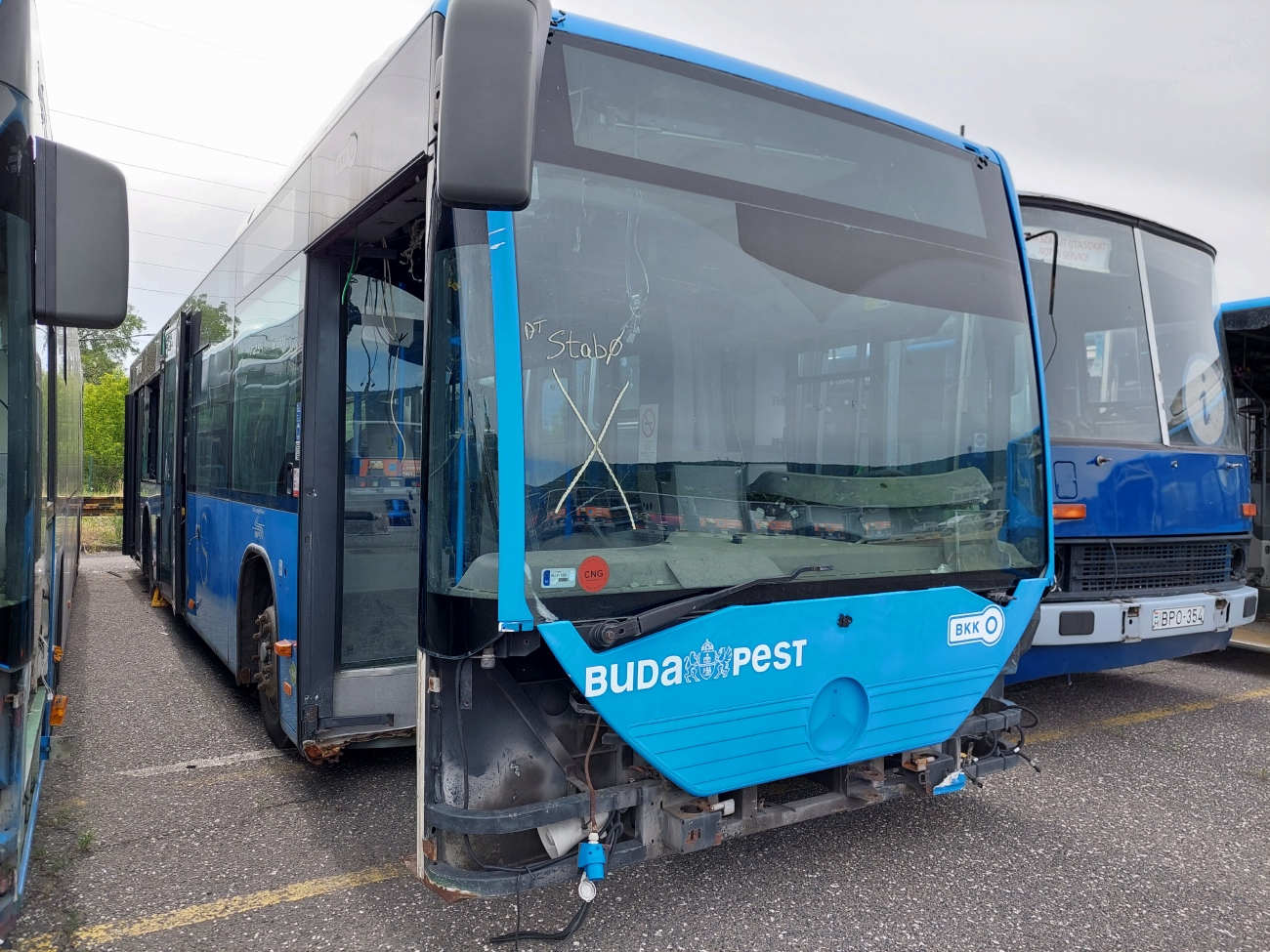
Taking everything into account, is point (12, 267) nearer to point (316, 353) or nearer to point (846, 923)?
point (316, 353)

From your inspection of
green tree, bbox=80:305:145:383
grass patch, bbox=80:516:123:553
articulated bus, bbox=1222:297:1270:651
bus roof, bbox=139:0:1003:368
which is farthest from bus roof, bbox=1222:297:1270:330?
green tree, bbox=80:305:145:383

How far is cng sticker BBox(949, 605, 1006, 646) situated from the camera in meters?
3.38

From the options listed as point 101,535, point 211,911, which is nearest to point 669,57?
point 211,911

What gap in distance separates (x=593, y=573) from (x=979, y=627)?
1658 millimetres

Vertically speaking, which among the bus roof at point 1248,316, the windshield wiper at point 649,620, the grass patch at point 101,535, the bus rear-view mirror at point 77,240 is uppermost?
the bus roof at point 1248,316

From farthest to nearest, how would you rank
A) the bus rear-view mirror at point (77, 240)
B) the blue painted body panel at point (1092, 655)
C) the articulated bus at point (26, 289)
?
the blue painted body panel at point (1092, 655)
the bus rear-view mirror at point (77, 240)
the articulated bus at point (26, 289)

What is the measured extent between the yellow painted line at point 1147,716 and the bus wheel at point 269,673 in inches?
167

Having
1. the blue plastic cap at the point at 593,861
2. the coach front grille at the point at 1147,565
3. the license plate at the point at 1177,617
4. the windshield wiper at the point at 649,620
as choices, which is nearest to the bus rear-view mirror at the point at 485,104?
the windshield wiper at the point at 649,620

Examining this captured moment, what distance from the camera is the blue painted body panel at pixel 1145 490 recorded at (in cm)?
524

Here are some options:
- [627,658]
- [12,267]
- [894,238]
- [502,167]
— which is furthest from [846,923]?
[12,267]

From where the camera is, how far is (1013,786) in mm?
4598

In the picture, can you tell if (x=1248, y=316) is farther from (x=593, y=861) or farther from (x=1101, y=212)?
(x=593, y=861)

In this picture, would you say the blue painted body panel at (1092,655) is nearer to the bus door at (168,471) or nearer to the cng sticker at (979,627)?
the cng sticker at (979,627)

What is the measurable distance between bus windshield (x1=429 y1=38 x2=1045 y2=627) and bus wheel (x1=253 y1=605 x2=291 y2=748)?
244 cm
